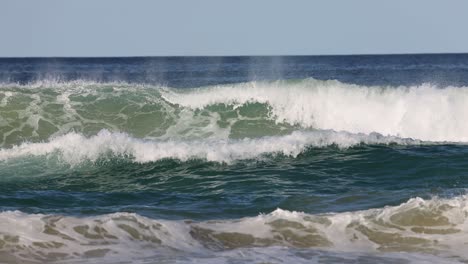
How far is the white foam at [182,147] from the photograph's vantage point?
1516 cm

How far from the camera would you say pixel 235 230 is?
9125mm

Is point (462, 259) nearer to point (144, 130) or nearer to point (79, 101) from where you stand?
point (144, 130)

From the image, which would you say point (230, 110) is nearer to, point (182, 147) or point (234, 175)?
point (182, 147)

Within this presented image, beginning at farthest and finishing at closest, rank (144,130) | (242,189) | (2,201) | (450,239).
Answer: (144,130), (242,189), (2,201), (450,239)

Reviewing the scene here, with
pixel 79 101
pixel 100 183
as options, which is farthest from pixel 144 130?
pixel 100 183

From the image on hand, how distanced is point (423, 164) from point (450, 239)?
4.95 meters

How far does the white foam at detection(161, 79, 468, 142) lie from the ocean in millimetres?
48

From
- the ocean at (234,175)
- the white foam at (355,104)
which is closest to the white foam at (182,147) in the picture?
the ocean at (234,175)

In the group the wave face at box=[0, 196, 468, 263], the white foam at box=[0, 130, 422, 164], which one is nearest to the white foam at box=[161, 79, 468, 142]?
the white foam at box=[0, 130, 422, 164]

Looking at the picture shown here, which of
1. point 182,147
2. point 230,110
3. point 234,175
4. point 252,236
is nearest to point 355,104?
point 230,110

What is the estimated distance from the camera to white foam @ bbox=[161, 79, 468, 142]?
20.4 meters

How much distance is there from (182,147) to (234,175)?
2320mm

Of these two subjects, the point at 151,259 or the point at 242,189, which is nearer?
the point at 151,259

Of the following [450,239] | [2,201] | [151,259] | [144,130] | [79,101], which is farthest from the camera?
[79,101]
